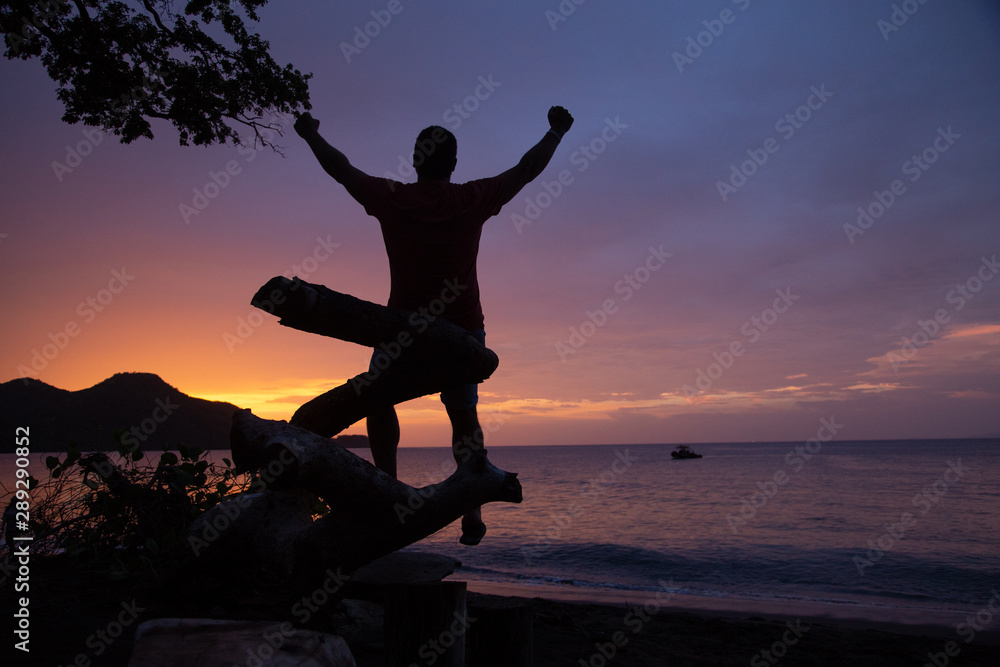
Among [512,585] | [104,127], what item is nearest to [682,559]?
[512,585]

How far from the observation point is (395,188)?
3.30m

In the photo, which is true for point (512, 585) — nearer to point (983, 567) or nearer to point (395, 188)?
point (395, 188)

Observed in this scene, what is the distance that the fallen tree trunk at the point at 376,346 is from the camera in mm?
2479

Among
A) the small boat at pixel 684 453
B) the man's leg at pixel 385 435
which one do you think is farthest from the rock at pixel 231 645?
the small boat at pixel 684 453

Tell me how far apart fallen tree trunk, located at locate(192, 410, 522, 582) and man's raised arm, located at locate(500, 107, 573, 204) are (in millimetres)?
1688

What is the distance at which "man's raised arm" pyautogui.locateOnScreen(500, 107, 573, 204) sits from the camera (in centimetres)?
345

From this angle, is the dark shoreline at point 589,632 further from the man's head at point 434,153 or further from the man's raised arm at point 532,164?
the man's raised arm at point 532,164

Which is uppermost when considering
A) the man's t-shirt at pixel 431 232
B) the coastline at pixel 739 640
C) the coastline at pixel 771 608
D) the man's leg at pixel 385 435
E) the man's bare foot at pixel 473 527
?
the man's t-shirt at pixel 431 232

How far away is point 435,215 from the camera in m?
3.25

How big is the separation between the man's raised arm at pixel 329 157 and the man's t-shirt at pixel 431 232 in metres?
0.07

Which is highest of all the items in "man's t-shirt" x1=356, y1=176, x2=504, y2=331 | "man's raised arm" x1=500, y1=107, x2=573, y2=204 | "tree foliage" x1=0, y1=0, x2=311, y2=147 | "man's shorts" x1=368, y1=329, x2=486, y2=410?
"tree foliage" x1=0, y1=0, x2=311, y2=147

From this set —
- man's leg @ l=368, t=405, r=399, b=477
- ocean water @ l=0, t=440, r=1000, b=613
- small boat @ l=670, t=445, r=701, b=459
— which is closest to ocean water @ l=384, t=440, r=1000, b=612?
ocean water @ l=0, t=440, r=1000, b=613

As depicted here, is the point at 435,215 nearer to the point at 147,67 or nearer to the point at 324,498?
the point at 324,498

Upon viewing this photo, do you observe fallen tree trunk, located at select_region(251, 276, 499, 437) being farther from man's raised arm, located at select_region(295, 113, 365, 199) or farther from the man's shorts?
man's raised arm, located at select_region(295, 113, 365, 199)
